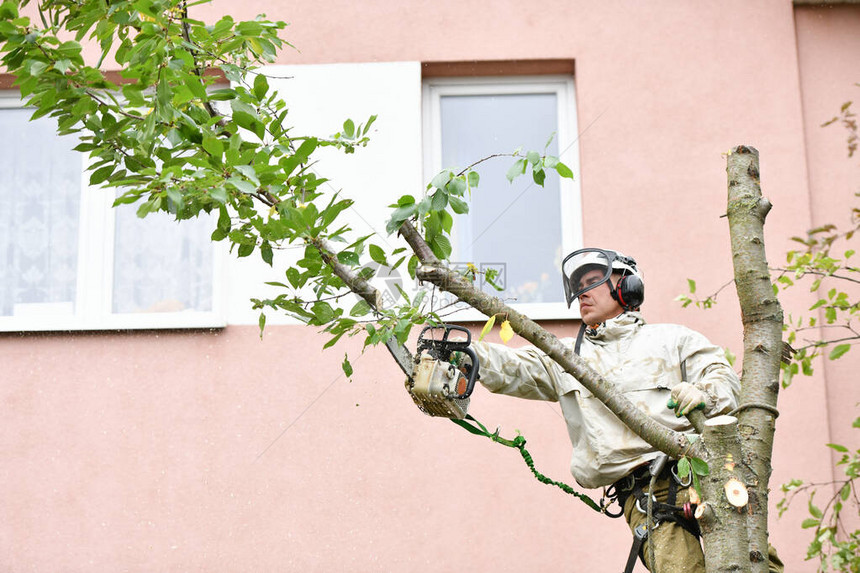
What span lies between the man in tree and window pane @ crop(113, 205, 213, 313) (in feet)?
7.98

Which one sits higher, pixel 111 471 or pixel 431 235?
pixel 431 235

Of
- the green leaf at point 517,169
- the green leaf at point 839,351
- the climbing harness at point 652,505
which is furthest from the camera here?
the green leaf at point 839,351

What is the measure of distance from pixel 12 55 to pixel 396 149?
3.04 metres

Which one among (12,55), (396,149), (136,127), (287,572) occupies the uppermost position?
(396,149)

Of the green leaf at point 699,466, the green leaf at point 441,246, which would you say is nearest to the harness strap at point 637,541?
the green leaf at point 699,466

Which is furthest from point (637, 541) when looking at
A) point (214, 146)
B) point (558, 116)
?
point (558, 116)

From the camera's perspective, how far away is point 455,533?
480cm

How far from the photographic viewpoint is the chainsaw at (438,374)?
2.88 m

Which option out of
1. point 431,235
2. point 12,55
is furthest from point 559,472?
point 12,55

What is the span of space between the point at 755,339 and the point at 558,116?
3112 millimetres

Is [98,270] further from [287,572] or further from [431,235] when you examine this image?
[431,235]

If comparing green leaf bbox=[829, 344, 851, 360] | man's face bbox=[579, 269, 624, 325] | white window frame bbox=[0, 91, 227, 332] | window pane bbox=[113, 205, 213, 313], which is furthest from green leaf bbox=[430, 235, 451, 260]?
window pane bbox=[113, 205, 213, 313]

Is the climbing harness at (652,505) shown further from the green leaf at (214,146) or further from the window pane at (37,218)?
the window pane at (37,218)

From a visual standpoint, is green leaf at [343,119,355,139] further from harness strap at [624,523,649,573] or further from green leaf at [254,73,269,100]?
harness strap at [624,523,649,573]
